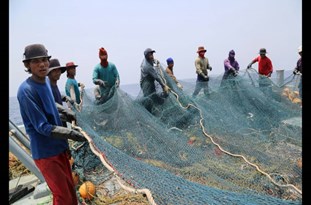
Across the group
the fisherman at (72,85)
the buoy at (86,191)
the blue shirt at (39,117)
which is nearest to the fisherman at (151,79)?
the fisherman at (72,85)

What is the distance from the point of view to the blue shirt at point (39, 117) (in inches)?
93.1

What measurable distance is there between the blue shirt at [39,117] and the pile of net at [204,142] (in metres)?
0.64

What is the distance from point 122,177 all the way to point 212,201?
1.03 metres

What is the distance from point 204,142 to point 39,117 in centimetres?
324

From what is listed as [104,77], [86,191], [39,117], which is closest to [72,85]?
[104,77]

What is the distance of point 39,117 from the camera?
2383mm

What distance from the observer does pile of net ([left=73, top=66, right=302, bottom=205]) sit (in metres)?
2.85

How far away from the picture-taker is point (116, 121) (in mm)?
5262

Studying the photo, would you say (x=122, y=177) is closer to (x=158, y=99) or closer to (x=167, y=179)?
(x=167, y=179)

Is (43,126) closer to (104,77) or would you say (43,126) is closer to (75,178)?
(75,178)

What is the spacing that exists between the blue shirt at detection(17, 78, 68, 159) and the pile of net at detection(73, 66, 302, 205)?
2.10 ft

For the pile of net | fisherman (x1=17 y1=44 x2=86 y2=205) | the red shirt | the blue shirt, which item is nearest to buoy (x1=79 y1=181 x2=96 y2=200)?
the pile of net

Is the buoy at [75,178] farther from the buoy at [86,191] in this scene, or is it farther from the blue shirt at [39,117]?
the blue shirt at [39,117]
